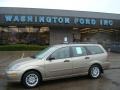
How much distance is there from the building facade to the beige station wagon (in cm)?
1662

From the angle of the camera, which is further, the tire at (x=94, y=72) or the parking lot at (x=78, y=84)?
the tire at (x=94, y=72)

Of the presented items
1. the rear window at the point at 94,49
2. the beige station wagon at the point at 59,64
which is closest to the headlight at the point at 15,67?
the beige station wagon at the point at 59,64

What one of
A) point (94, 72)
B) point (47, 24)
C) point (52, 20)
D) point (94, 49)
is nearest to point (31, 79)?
point (94, 72)

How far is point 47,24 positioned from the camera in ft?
93.2

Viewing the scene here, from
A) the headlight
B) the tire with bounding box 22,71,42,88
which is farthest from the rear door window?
the headlight

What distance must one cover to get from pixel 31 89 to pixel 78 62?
2405 millimetres

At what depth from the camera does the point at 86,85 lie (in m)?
10.4

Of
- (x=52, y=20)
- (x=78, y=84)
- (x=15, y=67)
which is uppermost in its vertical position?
(x=52, y=20)

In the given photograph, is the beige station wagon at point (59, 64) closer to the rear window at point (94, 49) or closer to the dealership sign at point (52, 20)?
the rear window at point (94, 49)

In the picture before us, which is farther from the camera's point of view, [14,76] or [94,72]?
[94,72]

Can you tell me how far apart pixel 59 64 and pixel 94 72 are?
1879 millimetres

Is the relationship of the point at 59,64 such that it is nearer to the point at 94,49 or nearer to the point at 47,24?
the point at 94,49

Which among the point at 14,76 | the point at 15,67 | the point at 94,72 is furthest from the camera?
the point at 94,72

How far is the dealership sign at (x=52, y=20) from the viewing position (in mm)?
27406
